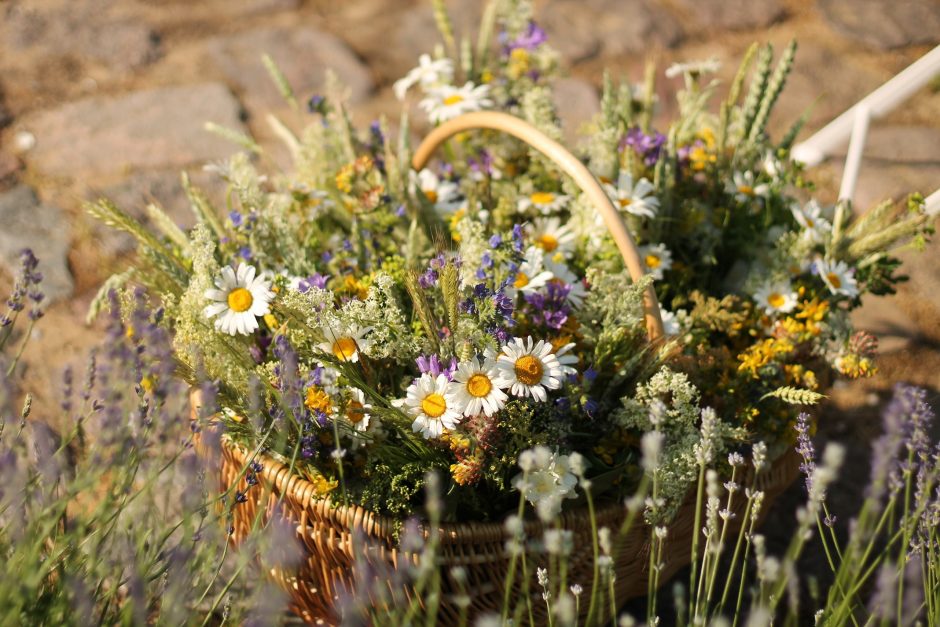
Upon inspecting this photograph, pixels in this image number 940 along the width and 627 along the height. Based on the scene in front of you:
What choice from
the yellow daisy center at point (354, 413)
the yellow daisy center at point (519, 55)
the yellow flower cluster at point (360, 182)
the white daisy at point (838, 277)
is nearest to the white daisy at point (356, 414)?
the yellow daisy center at point (354, 413)

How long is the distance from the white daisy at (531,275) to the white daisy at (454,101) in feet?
1.51

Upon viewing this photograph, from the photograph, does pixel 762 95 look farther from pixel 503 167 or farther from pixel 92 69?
pixel 92 69

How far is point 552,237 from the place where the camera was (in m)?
1.82

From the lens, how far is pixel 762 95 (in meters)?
1.94

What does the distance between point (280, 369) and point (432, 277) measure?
Answer: 277mm

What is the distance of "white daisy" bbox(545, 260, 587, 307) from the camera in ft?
5.35

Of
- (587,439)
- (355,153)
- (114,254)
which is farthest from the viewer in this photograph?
(114,254)

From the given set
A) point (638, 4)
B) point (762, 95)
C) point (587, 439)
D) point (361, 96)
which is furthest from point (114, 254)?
point (638, 4)

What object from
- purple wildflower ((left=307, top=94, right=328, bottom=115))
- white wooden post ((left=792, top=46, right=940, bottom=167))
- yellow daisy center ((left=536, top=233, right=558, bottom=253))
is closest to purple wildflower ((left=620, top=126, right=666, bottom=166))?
yellow daisy center ((left=536, top=233, right=558, bottom=253))

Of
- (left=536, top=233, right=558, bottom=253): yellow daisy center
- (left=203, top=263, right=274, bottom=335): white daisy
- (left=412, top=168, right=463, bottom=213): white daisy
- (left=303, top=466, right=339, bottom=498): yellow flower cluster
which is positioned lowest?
(left=303, top=466, right=339, bottom=498): yellow flower cluster

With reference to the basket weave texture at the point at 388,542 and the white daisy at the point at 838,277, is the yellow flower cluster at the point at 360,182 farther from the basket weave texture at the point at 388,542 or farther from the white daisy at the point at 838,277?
the white daisy at the point at 838,277

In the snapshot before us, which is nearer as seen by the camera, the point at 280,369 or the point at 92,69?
the point at 280,369

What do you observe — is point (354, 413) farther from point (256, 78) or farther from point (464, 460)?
point (256, 78)

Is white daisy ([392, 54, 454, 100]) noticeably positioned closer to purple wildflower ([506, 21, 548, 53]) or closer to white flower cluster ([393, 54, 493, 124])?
white flower cluster ([393, 54, 493, 124])
